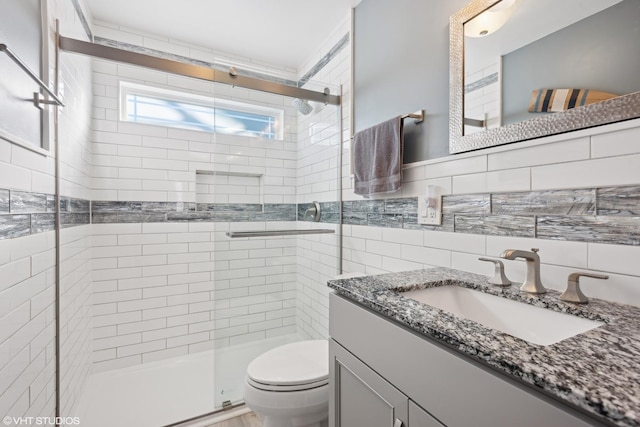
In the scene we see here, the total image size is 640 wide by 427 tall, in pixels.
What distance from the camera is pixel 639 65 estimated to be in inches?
29.9

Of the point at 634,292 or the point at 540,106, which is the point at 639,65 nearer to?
the point at 540,106

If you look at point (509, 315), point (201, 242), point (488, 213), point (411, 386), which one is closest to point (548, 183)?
point (488, 213)

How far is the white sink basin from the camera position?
2.52 ft

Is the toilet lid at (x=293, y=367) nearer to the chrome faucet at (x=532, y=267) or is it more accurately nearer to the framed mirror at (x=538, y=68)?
the chrome faucet at (x=532, y=267)

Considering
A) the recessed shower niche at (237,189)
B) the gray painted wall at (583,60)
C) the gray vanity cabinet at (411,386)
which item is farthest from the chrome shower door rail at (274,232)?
the gray painted wall at (583,60)

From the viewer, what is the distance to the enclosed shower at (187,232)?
1850 mm

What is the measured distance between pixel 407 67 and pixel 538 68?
700 millimetres

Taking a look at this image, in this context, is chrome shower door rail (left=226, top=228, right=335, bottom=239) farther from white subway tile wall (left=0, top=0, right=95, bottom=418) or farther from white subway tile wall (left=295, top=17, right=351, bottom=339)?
white subway tile wall (left=0, top=0, right=95, bottom=418)

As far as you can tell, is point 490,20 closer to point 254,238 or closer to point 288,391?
point 254,238

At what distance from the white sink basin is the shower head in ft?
5.17

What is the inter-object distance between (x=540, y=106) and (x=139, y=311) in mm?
2873

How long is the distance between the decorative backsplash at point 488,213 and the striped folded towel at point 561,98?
0.87ft

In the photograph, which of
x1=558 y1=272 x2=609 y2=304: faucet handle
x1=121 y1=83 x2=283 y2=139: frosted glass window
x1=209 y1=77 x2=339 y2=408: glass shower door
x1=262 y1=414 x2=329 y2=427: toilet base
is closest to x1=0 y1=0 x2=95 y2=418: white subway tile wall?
x1=121 y1=83 x2=283 y2=139: frosted glass window

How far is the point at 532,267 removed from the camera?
90cm
